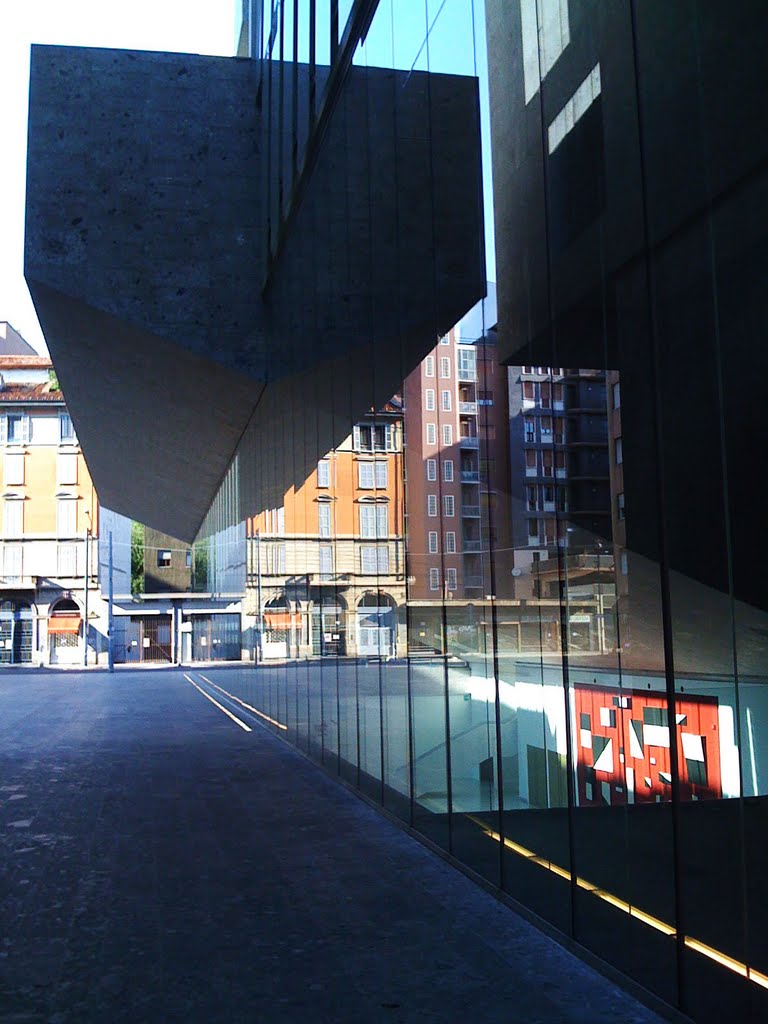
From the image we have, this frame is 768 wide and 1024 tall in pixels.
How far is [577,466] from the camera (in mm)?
5891

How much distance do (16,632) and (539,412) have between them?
2326 inches

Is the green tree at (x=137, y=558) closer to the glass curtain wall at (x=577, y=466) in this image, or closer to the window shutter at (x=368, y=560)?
the window shutter at (x=368, y=560)

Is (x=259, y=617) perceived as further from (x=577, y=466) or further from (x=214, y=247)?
(x=577, y=466)

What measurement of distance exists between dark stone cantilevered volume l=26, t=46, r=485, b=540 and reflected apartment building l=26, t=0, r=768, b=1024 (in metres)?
0.08

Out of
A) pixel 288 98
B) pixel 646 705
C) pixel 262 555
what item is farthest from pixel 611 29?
pixel 262 555

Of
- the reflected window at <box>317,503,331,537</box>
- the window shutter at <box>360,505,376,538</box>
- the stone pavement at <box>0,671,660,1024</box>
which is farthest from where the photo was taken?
the reflected window at <box>317,503,331,537</box>

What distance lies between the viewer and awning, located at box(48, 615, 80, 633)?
61156 mm

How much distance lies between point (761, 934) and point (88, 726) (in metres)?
18.1

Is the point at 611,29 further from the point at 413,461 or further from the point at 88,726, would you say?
the point at 88,726

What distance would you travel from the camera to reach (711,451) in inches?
178

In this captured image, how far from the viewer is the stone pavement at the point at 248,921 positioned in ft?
16.7

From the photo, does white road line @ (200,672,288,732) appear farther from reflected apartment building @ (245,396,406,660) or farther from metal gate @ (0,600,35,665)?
metal gate @ (0,600,35,665)

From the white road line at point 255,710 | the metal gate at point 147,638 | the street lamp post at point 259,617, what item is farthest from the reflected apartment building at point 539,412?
the metal gate at point 147,638

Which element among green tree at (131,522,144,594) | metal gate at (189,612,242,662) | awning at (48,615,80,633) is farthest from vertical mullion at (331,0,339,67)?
green tree at (131,522,144,594)
